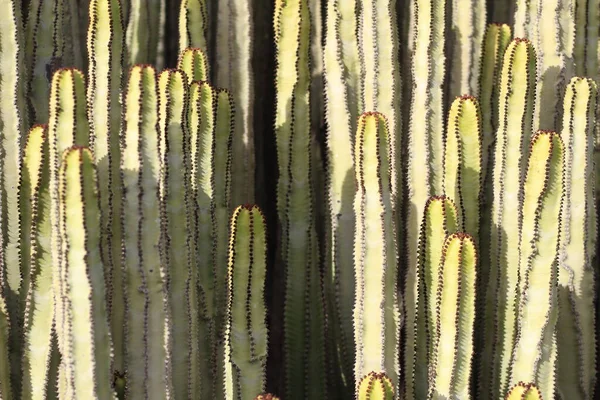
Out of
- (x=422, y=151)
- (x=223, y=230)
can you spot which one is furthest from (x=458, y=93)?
(x=223, y=230)

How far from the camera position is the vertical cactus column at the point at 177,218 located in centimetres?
234

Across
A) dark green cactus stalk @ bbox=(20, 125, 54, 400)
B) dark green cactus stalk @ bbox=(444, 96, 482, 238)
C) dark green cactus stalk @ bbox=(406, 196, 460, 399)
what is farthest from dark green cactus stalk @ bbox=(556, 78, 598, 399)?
dark green cactus stalk @ bbox=(20, 125, 54, 400)

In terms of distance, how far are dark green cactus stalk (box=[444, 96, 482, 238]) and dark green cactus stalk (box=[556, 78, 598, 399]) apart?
1.02 feet

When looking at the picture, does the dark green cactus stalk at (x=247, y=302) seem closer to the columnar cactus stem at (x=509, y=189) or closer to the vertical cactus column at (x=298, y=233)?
the vertical cactus column at (x=298, y=233)

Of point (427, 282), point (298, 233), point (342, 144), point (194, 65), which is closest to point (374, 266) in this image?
point (427, 282)

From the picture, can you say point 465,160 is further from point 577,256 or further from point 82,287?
point 82,287

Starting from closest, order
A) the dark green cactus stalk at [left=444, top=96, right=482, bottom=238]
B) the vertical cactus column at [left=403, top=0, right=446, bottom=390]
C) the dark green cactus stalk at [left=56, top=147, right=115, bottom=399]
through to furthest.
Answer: the dark green cactus stalk at [left=56, top=147, right=115, bottom=399] → the dark green cactus stalk at [left=444, top=96, right=482, bottom=238] → the vertical cactus column at [left=403, top=0, right=446, bottom=390]

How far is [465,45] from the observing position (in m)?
3.25

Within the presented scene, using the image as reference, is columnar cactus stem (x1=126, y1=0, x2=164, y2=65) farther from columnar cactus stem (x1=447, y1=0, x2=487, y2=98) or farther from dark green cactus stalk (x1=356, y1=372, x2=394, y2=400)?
dark green cactus stalk (x1=356, y1=372, x2=394, y2=400)

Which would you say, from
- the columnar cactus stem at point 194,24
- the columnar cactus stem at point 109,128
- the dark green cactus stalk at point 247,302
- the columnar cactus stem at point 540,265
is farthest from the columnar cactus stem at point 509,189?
the columnar cactus stem at point 109,128

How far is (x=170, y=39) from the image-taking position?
364 centimetres

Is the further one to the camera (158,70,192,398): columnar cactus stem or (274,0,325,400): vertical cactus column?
(274,0,325,400): vertical cactus column

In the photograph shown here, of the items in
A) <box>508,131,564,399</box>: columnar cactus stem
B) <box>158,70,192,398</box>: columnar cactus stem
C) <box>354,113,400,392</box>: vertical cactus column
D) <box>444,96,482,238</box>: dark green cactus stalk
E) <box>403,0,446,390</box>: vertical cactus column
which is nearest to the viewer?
<box>158,70,192,398</box>: columnar cactus stem

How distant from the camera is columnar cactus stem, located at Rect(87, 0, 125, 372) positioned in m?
2.35
